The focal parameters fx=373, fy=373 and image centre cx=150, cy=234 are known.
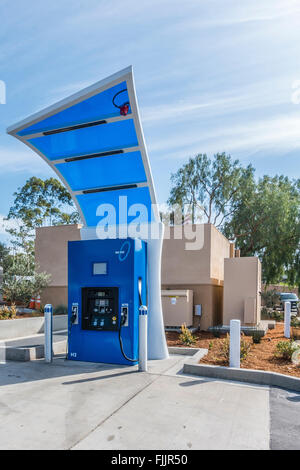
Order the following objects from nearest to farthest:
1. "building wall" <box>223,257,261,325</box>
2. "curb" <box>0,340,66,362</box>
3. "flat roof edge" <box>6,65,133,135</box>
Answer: "flat roof edge" <box>6,65,133,135</box> < "curb" <box>0,340,66,362</box> < "building wall" <box>223,257,261,325</box>

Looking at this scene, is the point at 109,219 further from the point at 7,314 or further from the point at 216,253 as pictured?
Result: the point at 216,253

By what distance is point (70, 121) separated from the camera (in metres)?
7.38

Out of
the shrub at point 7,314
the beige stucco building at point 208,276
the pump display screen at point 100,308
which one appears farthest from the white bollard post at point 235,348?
the shrub at point 7,314

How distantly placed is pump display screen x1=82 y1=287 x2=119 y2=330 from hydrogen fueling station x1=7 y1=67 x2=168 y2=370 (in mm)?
18

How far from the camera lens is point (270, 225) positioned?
26.6 metres

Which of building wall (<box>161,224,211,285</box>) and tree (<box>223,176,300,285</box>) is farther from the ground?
tree (<box>223,176,300,285</box>)

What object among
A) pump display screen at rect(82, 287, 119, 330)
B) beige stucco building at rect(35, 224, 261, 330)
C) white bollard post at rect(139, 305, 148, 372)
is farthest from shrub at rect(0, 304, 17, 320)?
white bollard post at rect(139, 305, 148, 372)

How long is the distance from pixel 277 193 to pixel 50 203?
61.2ft

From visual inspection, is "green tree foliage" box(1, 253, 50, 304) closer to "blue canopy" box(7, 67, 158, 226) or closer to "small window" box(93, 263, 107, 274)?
"blue canopy" box(7, 67, 158, 226)

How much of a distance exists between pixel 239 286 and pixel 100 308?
612 cm

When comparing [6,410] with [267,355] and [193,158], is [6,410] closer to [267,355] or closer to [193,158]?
[267,355]

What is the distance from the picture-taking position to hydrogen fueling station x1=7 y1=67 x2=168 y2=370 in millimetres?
6801
